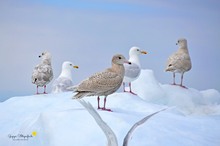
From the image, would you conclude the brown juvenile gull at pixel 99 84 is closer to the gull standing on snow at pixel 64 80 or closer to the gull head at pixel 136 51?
the gull head at pixel 136 51

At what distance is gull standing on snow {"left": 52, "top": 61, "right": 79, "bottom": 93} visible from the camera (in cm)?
927

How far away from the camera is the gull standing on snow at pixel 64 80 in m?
9.27

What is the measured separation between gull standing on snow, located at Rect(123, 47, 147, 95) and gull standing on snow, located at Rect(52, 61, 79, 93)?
5.53 ft

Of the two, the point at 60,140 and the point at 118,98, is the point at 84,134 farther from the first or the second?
the point at 118,98

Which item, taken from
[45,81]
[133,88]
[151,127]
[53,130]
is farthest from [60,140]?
[133,88]

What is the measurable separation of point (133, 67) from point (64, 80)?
2.01 metres

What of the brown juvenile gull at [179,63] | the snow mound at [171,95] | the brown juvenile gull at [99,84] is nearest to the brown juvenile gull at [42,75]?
the snow mound at [171,95]

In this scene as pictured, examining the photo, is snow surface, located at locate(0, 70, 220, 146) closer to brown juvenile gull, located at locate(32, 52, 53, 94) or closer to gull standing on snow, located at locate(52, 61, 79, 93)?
brown juvenile gull, located at locate(32, 52, 53, 94)

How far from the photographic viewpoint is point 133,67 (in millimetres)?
8188

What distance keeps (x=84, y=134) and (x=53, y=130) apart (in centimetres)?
52

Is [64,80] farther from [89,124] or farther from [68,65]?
[89,124]

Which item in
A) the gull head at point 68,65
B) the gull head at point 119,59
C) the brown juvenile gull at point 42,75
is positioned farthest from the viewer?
the gull head at point 68,65

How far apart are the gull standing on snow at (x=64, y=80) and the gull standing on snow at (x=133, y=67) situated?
5.53ft

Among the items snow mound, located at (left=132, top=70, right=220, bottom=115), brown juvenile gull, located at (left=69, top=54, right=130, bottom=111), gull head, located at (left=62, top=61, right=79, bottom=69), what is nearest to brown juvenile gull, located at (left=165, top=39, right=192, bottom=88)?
snow mound, located at (left=132, top=70, right=220, bottom=115)
